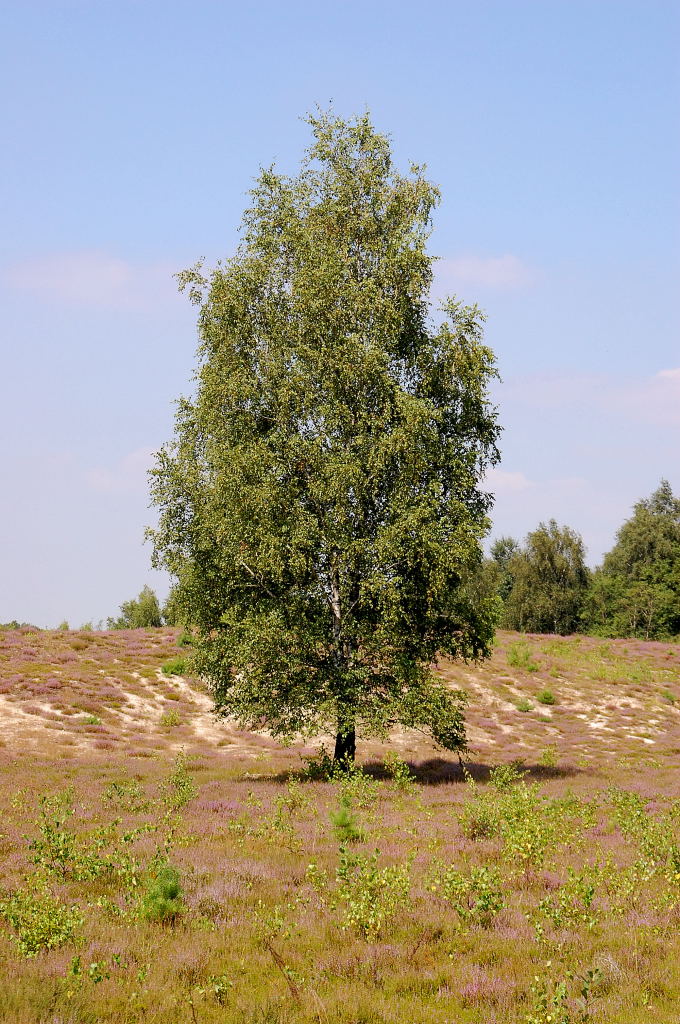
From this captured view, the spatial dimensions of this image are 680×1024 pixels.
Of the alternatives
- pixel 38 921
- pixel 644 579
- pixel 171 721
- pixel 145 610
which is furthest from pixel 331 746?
pixel 644 579

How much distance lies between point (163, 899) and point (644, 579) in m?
108

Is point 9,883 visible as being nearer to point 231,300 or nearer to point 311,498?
point 311,498

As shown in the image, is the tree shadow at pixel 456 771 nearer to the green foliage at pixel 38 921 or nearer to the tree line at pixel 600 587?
the green foliage at pixel 38 921

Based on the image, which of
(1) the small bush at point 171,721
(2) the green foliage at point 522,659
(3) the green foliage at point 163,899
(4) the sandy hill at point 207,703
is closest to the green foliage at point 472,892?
(3) the green foliage at point 163,899

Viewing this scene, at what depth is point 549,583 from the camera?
106250 millimetres

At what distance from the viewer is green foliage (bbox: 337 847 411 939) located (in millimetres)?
9984

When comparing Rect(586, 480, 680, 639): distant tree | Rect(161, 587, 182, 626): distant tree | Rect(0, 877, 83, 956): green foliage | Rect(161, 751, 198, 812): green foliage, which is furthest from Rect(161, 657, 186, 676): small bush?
Rect(586, 480, 680, 639): distant tree

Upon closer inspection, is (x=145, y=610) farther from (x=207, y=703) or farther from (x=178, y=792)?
(x=178, y=792)

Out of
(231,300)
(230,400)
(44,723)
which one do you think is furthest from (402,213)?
(44,723)

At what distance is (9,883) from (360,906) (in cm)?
581

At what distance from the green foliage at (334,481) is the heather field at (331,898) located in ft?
10.6

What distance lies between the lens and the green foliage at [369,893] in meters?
9.98

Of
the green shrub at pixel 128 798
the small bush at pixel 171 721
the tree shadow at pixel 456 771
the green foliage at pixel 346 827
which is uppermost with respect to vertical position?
the green foliage at pixel 346 827

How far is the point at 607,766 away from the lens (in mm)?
31516
